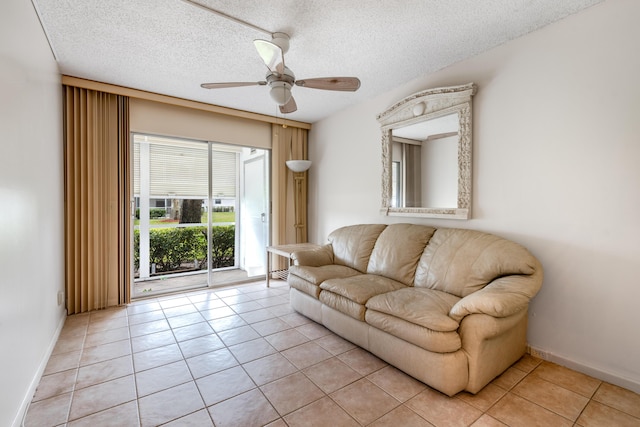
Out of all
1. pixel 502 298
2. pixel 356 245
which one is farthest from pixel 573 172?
pixel 356 245

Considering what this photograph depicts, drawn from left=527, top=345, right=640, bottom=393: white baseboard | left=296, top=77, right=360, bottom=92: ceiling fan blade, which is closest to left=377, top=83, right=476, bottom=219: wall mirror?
left=296, top=77, right=360, bottom=92: ceiling fan blade

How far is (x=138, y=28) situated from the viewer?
233 centimetres

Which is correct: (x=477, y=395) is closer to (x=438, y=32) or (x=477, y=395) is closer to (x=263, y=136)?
(x=438, y=32)

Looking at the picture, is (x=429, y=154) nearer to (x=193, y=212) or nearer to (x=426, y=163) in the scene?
(x=426, y=163)

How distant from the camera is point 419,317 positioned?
1.97 meters

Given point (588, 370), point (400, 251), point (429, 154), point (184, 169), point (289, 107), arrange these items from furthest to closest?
1. point (184, 169)
2. point (429, 154)
3. point (400, 251)
4. point (289, 107)
5. point (588, 370)

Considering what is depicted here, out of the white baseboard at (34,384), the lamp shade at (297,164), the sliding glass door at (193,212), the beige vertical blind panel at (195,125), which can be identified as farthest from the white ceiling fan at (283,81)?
the sliding glass door at (193,212)

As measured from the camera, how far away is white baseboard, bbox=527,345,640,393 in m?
1.92

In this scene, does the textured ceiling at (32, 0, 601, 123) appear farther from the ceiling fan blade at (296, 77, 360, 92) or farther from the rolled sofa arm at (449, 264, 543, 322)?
the rolled sofa arm at (449, 264, 543, 322)

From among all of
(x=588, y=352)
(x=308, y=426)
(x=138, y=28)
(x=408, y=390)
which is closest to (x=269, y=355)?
(x=308, y=426)

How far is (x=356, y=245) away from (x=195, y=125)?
277cm

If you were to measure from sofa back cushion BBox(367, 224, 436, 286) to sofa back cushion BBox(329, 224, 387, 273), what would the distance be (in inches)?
5.1

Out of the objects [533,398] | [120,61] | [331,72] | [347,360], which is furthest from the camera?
[331,72]

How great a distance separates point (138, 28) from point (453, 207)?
10.3 feet
